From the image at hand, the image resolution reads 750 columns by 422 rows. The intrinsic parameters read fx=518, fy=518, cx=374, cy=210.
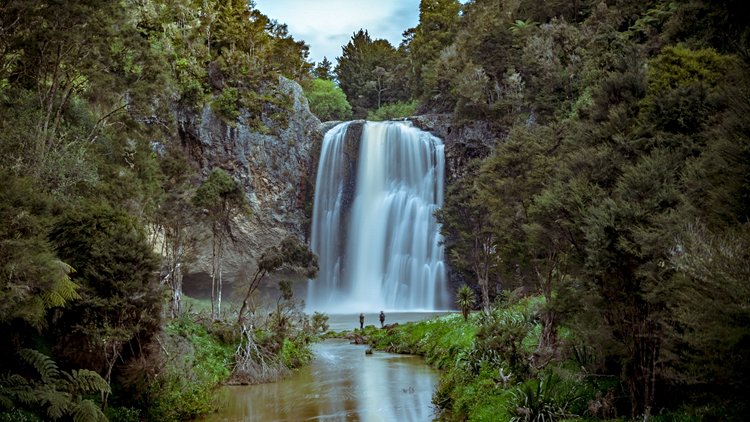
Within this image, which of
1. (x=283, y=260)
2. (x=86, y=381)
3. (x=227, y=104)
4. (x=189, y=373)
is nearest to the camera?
(x=86, y=381)

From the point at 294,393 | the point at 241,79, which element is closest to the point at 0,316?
→ the point at 294,393

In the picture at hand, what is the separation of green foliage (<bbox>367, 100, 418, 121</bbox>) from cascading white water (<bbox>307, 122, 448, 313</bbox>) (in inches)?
679

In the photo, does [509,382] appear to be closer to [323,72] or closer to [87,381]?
[87,381]

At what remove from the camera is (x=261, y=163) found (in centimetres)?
3981

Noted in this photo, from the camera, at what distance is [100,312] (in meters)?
10.1

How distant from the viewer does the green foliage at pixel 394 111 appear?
203 ft

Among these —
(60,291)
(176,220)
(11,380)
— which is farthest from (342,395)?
(176,220)

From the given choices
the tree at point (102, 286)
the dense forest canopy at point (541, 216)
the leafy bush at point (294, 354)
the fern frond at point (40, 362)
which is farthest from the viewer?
the leafy bush at point (294, 354)

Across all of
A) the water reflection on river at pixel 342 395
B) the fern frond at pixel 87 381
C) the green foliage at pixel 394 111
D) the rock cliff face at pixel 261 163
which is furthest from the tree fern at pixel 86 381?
the green foliage at pixel 394 111

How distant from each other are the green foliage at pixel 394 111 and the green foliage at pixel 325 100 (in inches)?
157

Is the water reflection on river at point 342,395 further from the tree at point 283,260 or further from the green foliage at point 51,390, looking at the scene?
the green foliage at point 51,390

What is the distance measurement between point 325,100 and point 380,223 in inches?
966

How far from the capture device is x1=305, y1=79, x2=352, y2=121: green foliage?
60.5 m

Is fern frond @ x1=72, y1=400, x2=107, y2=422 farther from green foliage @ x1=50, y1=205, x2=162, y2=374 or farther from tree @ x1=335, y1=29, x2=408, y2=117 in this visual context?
tree @ x1=335, y1=29, x2=408, y2=117
